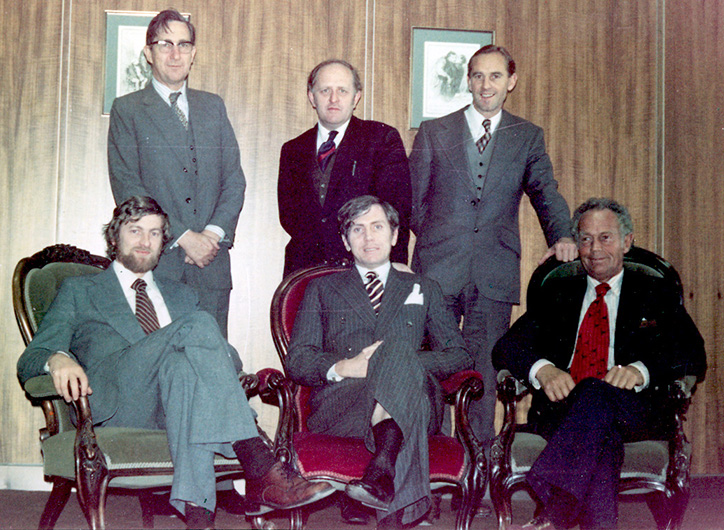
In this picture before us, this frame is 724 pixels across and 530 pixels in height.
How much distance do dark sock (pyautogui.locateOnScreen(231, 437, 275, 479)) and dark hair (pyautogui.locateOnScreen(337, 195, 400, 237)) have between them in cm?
99

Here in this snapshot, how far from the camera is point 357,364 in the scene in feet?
9.50

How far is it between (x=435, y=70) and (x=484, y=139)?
56 centimetres

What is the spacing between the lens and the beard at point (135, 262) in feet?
10.8

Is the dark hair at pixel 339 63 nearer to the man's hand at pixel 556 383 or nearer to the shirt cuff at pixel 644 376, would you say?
the man's hand at pixel 556 383

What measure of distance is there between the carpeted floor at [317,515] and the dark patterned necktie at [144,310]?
2.84 ft

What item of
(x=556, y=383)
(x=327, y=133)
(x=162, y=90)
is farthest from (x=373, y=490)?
(x=162, y=90)

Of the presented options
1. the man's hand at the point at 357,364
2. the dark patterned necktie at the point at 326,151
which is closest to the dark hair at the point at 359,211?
the dark patterned necktie at the point at 326,151

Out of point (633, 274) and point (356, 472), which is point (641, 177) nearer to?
point (633, 274)

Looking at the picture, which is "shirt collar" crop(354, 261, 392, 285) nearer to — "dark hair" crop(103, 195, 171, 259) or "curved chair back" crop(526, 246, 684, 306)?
"curved chair back" crop(526, 246, 684, 306)

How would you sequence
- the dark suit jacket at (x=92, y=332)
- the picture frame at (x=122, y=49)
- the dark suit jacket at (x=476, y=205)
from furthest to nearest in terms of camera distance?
the picture frame at (x=122, y=49) → the dark suit jacket at (x=476, y=205) → the dark suit jacket at (x=92, y=332)

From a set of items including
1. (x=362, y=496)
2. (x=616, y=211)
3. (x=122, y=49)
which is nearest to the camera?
(x=362, y=496)

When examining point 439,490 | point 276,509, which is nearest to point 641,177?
point 439,490

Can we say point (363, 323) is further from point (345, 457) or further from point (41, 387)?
point (41, 387)

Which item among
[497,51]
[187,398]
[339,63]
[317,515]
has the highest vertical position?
[497,51]
